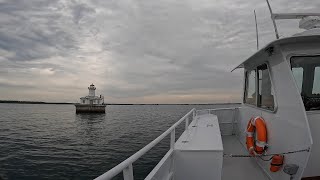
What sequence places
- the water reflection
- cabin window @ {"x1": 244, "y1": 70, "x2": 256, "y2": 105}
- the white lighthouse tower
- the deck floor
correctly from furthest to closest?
the white lighthouse tower → the water reflection → cabin window @ {"x1": 244, "y1": 70, "x2": 256, "y2": 105} → the deck floor

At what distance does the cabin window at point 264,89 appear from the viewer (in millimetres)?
5500

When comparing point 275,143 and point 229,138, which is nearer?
point 275,143

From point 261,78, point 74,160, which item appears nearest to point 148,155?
point 74,160

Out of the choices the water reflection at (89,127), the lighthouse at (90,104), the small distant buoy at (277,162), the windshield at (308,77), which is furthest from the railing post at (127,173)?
the lighthouse at (90,104)

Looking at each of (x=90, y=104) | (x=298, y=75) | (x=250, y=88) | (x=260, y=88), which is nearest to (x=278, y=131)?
(x=298, y=75)

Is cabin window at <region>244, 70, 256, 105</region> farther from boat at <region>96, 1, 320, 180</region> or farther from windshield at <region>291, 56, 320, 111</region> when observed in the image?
windshield at <region>291, 56, 320, 111</region>

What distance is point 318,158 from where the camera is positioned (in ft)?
14.4

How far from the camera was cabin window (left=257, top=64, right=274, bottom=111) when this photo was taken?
5.50 metres

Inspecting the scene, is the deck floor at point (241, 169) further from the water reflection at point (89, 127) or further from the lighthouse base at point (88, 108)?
the lighthouse base at point (88, 108)

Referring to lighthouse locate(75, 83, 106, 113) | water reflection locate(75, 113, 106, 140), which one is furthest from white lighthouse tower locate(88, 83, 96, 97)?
water reflection locate(75, 113, 106, 140)

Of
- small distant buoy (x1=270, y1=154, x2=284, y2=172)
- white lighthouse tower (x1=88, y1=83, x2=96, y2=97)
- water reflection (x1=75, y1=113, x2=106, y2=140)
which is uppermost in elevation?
white lighthouse tower (x1=88, y1=83, x2=96, y2=97)

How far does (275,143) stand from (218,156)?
1915 millimetres

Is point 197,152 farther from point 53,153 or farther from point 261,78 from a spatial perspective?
point 53,153

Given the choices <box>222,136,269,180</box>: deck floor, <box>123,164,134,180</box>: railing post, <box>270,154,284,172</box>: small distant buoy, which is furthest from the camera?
<box>222,136,269,180</box>: deck floor
